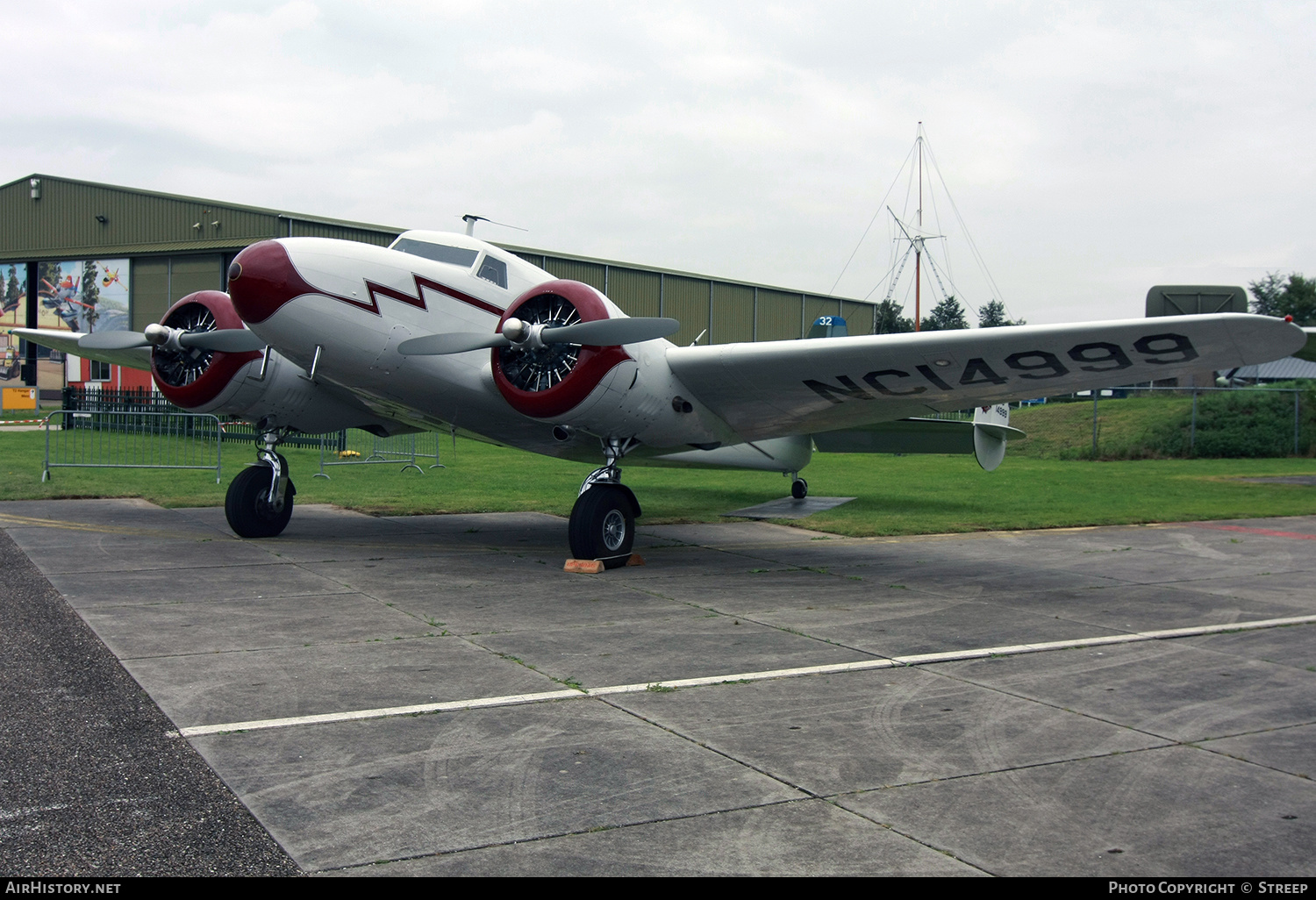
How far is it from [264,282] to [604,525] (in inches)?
164

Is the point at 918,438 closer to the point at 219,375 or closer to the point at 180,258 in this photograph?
the point at 219,375

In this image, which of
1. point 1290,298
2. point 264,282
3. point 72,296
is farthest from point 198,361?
point 1290,298

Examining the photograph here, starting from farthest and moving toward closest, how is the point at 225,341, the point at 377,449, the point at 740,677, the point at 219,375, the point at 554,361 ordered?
the point at 377,449 < the point at 219,375 < the point at 225,341 < the point at 554,361 < the point at 740,677

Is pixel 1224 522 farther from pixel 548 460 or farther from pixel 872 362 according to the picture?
pixel 548 460

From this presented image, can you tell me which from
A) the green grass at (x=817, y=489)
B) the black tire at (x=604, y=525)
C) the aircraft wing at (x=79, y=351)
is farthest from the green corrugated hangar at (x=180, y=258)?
the black tire at (x=604, y=525)

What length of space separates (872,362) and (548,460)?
19.0 metres

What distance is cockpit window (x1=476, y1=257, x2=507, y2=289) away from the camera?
444 inches

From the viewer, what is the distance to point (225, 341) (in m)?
11.8

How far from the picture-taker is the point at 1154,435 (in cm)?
3300

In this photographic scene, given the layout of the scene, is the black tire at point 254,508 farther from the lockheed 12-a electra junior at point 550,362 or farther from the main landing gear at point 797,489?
the main landing gear at point 797,489

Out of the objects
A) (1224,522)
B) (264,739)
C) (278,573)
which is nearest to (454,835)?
(264,739)

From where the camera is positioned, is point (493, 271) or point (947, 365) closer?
point (947, 365)

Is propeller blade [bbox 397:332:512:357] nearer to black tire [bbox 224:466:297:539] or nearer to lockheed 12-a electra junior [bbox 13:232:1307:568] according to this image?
lockheed 12-a electra junior [bbox 13:232:1307:568]

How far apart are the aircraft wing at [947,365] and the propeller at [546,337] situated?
82cm
